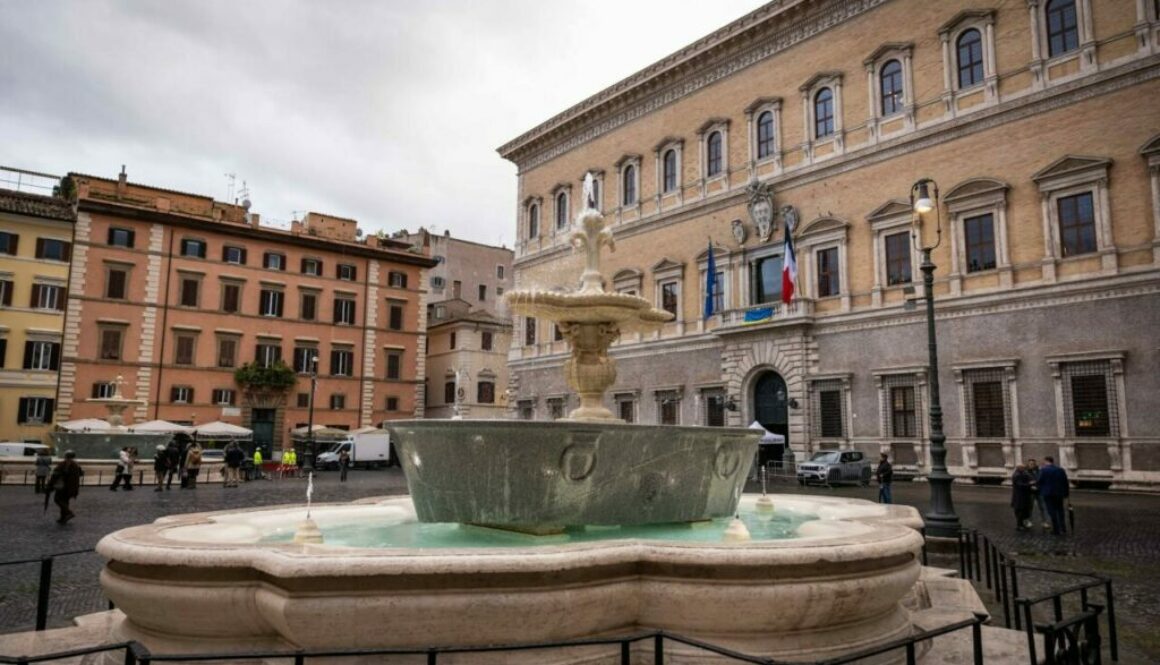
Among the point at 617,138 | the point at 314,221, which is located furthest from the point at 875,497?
the point at 314,221

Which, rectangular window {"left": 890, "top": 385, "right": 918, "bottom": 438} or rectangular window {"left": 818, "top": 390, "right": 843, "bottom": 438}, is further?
rectangular window {"left": 818, "top": 390, "right": 843, "bottom": 438}

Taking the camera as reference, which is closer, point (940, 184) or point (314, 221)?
point (940, 184)

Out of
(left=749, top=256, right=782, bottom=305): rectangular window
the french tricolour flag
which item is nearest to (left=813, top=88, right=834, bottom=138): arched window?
the french tricolour flag

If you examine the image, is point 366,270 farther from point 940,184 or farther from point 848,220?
point 940,184

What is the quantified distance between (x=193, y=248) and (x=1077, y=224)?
3783 cm

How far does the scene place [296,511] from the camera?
22.6 ft

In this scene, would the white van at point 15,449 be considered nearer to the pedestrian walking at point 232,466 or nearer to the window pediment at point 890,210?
the pedestrian walking at point 232,466

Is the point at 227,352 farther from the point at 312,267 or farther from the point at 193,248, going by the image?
the point at 312,267

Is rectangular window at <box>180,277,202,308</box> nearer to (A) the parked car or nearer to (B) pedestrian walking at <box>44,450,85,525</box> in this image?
(B) pedestrian walking at <box>44,450,85,525</box>

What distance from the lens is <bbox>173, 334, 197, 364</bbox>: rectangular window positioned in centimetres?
3753

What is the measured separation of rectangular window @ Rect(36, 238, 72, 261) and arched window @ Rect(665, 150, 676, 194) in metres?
27.9

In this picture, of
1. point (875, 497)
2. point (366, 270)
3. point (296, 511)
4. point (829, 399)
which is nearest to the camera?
point (296, 511)

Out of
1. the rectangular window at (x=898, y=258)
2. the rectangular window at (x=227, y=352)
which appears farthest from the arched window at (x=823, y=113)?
the rectangular window at (x=227, y=352)

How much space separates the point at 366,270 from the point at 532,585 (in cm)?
4251
